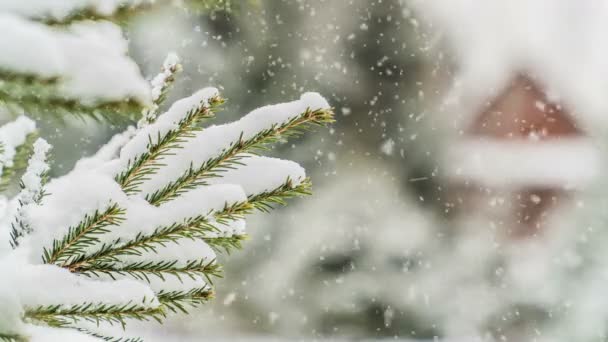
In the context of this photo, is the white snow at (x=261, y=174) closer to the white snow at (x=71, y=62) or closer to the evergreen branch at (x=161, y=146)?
the evergreen branch at (x=161, y=146)

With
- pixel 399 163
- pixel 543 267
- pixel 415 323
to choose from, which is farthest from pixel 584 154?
pixel 415 323

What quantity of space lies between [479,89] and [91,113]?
6616 millimetres

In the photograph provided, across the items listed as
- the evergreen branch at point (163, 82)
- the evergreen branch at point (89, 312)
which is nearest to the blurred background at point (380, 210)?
the evergreen branch at point (163, 82)

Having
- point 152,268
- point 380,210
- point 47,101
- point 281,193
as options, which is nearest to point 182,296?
point 152,268

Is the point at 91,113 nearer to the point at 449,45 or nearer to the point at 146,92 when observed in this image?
the point at 146,92

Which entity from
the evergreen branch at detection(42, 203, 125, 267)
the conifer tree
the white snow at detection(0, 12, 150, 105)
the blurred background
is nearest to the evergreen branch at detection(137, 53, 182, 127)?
the conifer tree

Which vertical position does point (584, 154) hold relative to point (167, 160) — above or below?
above

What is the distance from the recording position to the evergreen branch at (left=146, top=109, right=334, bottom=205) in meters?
0.56

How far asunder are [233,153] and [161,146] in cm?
7

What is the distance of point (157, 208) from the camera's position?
0.57m

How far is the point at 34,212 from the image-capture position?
56 centimetres

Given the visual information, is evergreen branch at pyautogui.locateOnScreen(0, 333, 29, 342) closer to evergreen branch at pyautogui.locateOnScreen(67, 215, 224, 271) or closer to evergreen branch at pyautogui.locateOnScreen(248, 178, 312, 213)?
evergreen branch at pyautogui.locateOnScreen(67, 215, 224, 271)

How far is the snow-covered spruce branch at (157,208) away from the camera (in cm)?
53

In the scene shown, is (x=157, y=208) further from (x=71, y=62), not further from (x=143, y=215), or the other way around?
(x=71, y=62)
